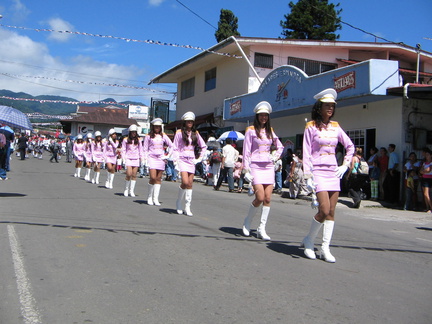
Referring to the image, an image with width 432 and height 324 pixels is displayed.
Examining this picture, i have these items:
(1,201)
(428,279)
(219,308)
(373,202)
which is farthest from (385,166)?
(219,308)

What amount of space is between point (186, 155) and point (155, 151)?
1.86 metres

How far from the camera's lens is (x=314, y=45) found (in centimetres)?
2428

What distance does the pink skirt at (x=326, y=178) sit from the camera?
588 centimetres

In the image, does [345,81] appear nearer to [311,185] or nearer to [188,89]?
[311,185]

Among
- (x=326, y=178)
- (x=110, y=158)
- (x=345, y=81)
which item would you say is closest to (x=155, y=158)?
(x=110, y=158)

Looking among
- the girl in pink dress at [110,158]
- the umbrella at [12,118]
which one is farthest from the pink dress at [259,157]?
the girl in pink dress at [110,158]

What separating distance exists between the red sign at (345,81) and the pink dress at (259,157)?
A: 9.02 m

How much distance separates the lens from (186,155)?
31.8 ft

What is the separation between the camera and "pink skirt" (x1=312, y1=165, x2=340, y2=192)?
5883mm

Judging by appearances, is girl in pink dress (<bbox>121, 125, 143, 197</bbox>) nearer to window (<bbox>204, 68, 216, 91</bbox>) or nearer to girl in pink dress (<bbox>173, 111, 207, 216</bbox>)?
girl in pink dress (<bbox>173, 111, 207, 216</bbox>)

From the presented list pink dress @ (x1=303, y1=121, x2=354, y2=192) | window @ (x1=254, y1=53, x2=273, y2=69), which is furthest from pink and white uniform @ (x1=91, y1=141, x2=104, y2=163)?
pink dress @ (x1=303, y1=121, x2=354, y2=192)

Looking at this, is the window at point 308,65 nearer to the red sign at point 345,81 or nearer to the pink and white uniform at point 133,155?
the red sign at point 345,81

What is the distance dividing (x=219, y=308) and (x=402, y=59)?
941 inches

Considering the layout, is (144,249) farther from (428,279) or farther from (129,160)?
(129,160)
